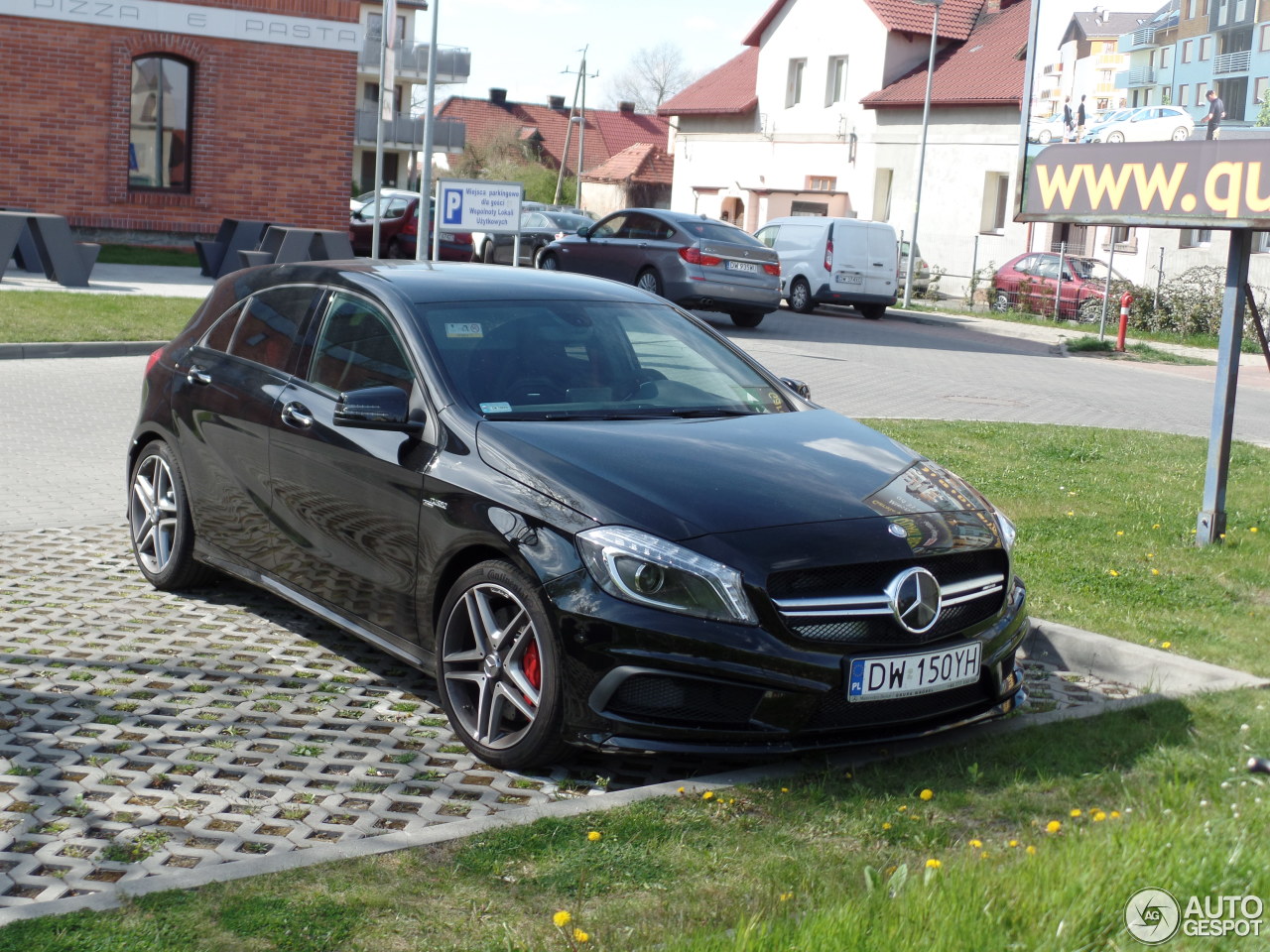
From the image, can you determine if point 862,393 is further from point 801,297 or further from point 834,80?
point 834,80

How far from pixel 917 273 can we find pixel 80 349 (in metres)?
A: 26.7

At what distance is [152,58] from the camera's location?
92.7 ft

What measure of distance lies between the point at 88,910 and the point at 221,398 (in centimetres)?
316

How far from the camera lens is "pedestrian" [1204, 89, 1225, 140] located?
24.0ft

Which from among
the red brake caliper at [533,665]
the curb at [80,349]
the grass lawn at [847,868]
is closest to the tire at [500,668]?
the red brake caliper at [533,665]

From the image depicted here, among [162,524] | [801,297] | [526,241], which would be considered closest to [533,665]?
[162,524]

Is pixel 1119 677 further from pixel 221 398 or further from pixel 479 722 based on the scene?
pixel 221 398

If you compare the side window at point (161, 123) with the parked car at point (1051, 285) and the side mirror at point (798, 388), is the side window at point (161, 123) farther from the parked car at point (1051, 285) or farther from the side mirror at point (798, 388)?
the side mirror at point (798, 388)

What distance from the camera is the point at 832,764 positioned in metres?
4.58

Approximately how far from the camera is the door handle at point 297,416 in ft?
18.3

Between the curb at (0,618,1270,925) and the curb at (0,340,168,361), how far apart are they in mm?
10804

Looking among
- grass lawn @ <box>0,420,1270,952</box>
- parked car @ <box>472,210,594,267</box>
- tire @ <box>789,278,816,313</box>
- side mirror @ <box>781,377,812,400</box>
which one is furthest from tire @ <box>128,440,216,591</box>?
parked car @ <box>472,210,594,267</box>

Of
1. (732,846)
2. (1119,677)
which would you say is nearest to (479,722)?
(732,846)

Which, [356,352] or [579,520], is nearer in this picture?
[579,520]
